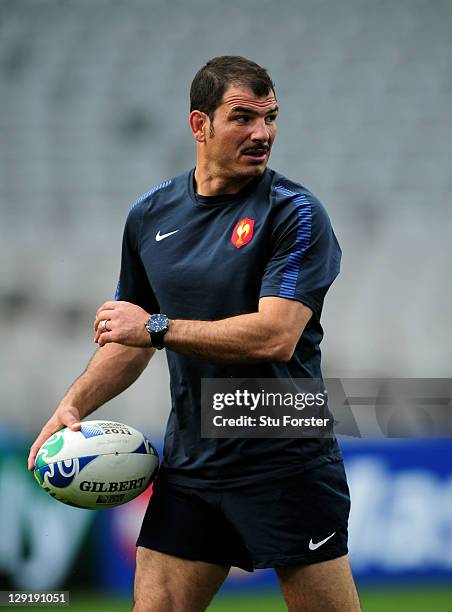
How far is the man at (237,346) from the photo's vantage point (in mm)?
3275

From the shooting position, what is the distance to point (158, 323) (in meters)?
3.26

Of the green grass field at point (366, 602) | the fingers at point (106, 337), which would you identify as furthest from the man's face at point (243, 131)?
the green grass field at point (366, 602)

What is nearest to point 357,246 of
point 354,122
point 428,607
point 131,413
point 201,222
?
point 354,122

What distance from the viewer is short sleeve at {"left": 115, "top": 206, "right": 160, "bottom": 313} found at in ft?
12.3

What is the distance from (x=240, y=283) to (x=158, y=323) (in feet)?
0.97

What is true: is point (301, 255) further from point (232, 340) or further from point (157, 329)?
point (157, 329)

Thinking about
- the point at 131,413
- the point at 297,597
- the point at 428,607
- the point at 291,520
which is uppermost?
the point at 291,520

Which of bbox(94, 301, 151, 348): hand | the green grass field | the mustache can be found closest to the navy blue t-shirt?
the mustache

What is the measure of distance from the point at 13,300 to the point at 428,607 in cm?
361

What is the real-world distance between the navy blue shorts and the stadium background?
12.8ft

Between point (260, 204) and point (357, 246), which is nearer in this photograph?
point (260, 204)

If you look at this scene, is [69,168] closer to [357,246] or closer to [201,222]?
[357,246]

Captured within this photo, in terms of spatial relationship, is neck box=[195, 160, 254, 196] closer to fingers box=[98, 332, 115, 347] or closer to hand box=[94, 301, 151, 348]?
hand box=[94, 301, 151, 348]

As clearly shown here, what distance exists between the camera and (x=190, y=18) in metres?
8.20
